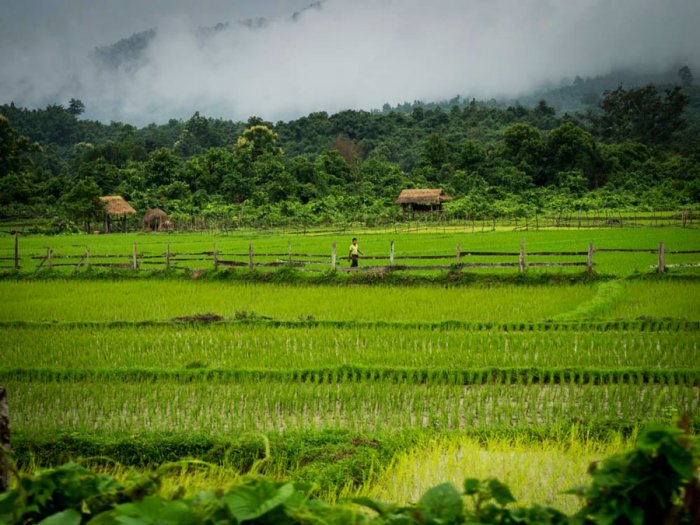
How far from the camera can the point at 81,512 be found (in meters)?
1.94

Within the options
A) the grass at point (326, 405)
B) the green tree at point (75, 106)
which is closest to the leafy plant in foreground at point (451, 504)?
the grass at point (326, 405)

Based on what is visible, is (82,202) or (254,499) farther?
(82,202)

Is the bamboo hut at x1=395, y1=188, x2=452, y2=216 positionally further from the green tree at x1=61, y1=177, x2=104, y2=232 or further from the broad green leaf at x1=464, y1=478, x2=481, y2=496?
the broad green leaf at x1=464, y1=478, x2=481, y2=496

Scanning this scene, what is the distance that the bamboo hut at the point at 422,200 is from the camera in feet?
130

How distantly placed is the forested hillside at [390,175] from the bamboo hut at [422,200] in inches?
43.0

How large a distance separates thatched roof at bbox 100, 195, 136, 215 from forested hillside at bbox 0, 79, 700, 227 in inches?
30.1

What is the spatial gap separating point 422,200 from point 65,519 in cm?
3870

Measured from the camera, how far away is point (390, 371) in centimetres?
777

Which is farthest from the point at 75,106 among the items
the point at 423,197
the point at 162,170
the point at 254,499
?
the point at 254,499

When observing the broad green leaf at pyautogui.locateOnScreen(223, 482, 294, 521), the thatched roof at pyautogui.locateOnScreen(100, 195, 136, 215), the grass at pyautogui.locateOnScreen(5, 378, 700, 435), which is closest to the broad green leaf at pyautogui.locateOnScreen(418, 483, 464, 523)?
the broad green leaf at pyautogui.locateOnScreen(223, 482, 294, 521)

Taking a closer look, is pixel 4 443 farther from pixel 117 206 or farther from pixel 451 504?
pixel 117 206

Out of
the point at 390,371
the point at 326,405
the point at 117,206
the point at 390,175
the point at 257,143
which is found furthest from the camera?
the point at 257,143

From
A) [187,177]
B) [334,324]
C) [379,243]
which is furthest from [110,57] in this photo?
[334,324]

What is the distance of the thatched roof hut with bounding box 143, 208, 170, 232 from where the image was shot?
39969 mm
